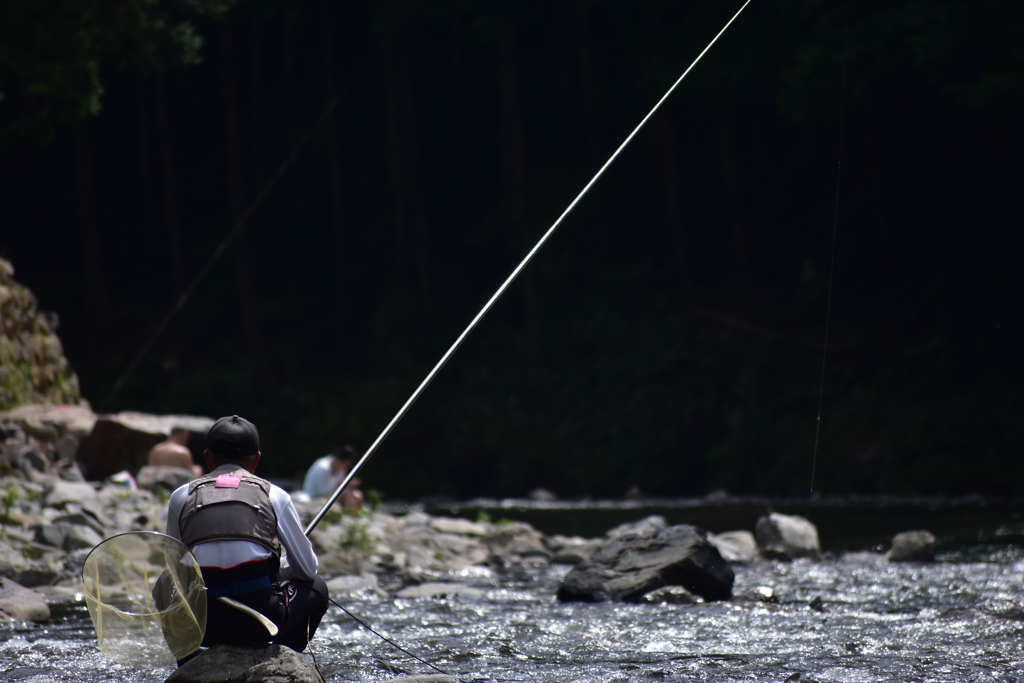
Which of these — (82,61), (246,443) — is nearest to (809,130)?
(82,61)

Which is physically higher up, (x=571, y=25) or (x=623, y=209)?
(x=571, y=25)

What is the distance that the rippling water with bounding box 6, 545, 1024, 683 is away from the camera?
4477 mm

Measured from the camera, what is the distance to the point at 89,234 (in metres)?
24.5

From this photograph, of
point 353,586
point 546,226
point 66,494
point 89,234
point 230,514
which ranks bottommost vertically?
point 353,586

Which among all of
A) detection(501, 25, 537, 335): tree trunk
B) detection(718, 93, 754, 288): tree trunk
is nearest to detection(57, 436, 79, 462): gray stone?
detection(501, 25, 537, 335): tree trunk

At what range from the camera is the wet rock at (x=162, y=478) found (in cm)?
997

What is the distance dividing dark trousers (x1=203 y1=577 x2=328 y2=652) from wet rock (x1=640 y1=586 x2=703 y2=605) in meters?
3.22

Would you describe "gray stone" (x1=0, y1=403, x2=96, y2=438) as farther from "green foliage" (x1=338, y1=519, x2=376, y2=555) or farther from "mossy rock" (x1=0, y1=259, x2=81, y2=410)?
"green foliage" (x1=338, y1=519, x2=376, y2=555)

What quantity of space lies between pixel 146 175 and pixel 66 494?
20.0m

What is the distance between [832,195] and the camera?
2194 cm

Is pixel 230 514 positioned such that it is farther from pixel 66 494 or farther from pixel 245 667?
pixel 66 494

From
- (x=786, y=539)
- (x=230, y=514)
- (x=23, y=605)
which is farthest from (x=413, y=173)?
(x=230, y=514)

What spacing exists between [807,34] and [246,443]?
709 inches

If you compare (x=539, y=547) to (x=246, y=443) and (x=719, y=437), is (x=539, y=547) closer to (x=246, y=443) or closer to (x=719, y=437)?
(x=246, y=443)
